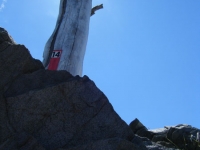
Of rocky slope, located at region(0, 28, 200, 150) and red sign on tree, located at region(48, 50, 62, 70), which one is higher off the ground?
red sign on tree, located at region(48, 50, 62, 70)

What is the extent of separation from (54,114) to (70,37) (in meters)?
4.74

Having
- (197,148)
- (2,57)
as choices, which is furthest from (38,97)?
(197,148)

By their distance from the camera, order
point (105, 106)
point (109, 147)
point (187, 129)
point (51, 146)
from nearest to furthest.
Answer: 1. point (109, 147)
2. point (51, 146)
3. point (105, 106)
4. point (187, 129)

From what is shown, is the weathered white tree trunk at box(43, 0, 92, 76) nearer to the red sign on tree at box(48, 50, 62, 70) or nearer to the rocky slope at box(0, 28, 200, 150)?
the red sign on tree at box(48, 50, 62, 70)

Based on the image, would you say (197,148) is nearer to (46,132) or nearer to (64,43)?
(46,132)

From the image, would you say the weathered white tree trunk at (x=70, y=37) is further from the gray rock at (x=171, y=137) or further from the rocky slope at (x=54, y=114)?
the rocky slope at (x=54, y=114)

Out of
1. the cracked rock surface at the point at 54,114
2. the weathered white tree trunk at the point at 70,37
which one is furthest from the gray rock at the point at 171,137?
the weathered white tree trunk at the point at 70,37

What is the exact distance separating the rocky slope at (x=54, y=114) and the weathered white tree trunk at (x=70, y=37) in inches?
133

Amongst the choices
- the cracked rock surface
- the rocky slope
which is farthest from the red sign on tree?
the cracked rock surface

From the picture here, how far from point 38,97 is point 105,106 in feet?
2.89

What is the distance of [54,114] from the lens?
3.98 meters

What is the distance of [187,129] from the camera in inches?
205

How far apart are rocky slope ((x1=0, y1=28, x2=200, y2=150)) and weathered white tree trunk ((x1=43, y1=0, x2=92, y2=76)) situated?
11.1ft

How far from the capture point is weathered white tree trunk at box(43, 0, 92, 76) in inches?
318
